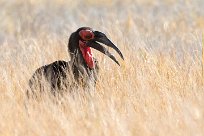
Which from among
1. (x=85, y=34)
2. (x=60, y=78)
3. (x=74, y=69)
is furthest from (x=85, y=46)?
(x=60, y=78)

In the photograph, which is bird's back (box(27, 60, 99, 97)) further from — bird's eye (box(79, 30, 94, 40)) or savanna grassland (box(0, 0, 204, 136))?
bird's eye (box(79, 30, 94, 40))

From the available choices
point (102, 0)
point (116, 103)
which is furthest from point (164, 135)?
point (102, 0)

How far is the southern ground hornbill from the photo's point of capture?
8.09 m

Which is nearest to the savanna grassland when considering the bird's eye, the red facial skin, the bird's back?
the bird's back

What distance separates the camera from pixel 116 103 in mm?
7500

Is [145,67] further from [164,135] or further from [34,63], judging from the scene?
[164,135]

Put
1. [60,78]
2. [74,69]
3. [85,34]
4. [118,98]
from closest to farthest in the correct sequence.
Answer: [118,98] < [60,78] < [74,69] < [85,34]

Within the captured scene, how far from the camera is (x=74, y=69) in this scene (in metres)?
8.50

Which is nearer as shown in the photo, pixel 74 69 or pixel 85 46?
pixel 74 69

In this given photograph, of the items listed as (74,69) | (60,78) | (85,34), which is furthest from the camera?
(85,34)

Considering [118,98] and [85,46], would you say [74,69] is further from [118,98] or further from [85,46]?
[118,98]

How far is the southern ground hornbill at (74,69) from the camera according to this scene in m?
8.09

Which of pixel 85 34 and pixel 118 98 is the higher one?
pixel 85 34

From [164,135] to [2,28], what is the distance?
1318 centimetres
